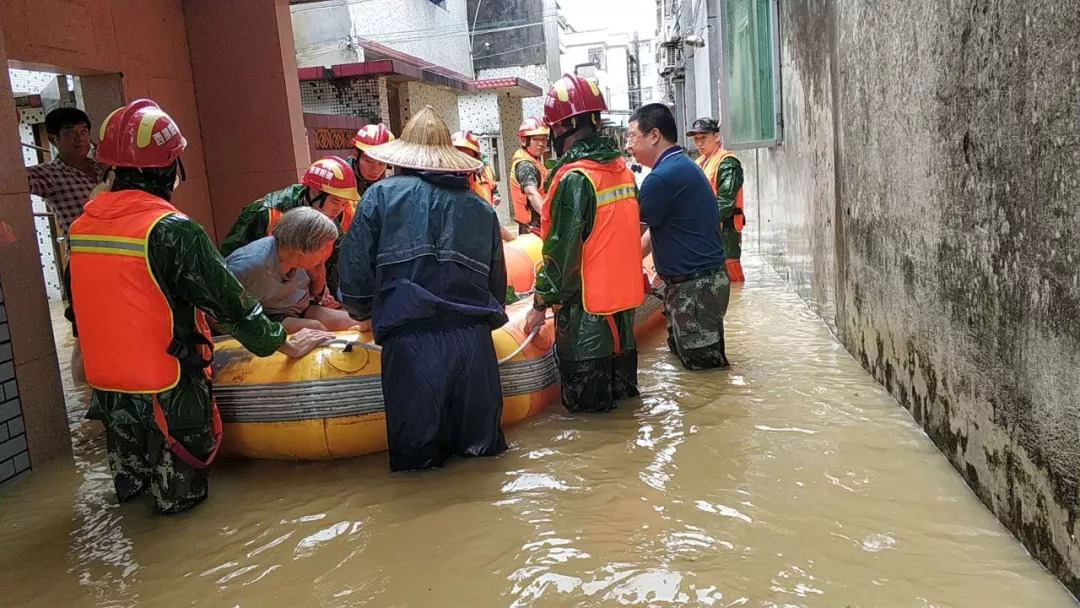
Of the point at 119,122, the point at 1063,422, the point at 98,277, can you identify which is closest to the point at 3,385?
the point at 98,277

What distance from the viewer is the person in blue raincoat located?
11.5 ft

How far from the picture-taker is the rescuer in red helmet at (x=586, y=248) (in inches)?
163

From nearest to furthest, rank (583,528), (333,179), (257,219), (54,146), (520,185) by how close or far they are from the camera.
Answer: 1. (583,528)
2. (257,219)
3. (333,179)
4. (54,146)
5. (520,185)

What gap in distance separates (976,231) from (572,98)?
7.26 feet

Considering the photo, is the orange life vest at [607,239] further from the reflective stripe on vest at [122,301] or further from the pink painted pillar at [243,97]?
the pink painted pillar at [243,97]

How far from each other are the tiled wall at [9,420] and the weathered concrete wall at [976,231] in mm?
4522

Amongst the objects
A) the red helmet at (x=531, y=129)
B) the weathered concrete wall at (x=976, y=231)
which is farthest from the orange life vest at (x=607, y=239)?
the red helmet at (x=531, y=129)

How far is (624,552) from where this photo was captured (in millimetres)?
2795

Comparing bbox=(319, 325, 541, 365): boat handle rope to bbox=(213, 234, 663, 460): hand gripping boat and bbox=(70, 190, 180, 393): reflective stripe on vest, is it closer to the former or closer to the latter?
bbox=(213, 234, 663, 460): hand gripping boat

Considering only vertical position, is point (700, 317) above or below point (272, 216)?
below

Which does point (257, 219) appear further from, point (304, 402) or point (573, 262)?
point (573, 262)

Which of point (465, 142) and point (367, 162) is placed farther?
point (465, 142)

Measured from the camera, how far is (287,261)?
4176 mm

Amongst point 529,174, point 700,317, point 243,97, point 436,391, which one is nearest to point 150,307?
point 436,391
